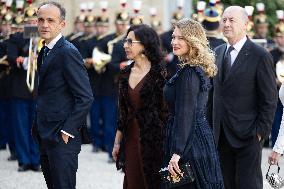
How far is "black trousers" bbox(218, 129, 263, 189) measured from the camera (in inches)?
318

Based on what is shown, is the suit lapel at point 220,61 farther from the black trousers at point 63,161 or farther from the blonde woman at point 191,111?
the black trousers at point 63,161

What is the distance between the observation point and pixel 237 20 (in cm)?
808

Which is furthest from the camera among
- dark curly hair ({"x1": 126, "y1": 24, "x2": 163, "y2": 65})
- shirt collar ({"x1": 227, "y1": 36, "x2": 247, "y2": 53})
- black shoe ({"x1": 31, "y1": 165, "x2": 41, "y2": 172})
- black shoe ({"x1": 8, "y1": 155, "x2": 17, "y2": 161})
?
black shoe ({"x1": 8, "y1": 155, "x2": 17, "y2": 161})

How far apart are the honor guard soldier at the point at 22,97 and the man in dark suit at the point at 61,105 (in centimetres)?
506

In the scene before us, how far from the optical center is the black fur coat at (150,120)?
7.72 meters

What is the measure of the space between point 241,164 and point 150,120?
906mm

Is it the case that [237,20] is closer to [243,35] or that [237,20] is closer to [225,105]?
[243,35]

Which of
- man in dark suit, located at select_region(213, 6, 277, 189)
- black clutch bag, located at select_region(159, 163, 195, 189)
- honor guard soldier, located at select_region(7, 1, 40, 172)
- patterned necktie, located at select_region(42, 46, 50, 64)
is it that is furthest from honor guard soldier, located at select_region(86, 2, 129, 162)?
black clutch bag, located at select_region(159, 163, 195, 189)

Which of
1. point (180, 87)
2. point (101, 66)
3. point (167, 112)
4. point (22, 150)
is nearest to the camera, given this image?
point (180, 87)

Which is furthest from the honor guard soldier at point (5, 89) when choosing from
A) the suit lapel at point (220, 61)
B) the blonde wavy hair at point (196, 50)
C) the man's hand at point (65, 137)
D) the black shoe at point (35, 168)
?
the blonde wavy hair at point (196, 50)

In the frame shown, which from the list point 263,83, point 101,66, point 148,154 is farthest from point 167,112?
point 101,66

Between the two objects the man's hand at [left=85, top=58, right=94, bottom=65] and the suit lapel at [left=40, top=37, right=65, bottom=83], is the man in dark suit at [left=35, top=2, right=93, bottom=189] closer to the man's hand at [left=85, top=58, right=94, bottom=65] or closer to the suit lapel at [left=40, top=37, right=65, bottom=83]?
the suit lapel at [left=40, top=37, right=65, bottom=83]

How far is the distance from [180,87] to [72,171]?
3.31 ft

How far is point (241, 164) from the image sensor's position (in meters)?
8.09
